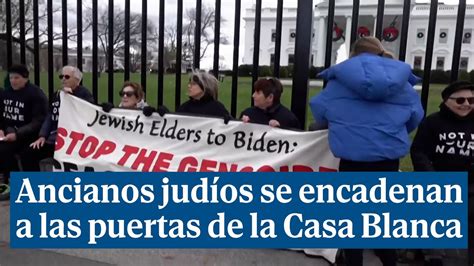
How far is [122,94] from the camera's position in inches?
178

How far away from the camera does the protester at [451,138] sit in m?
3.27

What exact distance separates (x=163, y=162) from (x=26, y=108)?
2.08 meters

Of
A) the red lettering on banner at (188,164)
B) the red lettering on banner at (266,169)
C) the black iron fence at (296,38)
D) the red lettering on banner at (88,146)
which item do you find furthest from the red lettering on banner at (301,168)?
the red lettering on banner at (88,146)

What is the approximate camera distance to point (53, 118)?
4805 mm

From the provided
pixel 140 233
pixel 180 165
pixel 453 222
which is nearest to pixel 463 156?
pixel 453 222

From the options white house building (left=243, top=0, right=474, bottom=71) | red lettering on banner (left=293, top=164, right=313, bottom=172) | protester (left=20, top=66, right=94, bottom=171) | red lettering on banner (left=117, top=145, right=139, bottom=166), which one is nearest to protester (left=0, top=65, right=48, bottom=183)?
protester (left=20, top=66, right=94, bottom=171)

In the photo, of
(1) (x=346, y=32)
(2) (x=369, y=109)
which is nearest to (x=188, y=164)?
(2) (x=369, y=109)

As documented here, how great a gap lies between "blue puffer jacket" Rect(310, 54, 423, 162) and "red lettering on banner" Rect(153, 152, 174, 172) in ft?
5.34

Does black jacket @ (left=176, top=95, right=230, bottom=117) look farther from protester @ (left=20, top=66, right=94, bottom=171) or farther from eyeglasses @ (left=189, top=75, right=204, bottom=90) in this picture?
protester @ (left=20, top=66, right=94, bottom=171)

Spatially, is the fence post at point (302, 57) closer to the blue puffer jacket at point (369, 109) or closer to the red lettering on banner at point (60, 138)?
the blue puffer jacket at point (369, 109)

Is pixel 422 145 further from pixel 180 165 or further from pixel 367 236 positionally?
pixel 180 165

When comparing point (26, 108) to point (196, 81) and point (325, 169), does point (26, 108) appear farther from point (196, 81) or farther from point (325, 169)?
point (325, 169)

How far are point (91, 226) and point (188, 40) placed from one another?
9.18 ft

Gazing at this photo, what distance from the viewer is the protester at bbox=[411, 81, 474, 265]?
327cm
